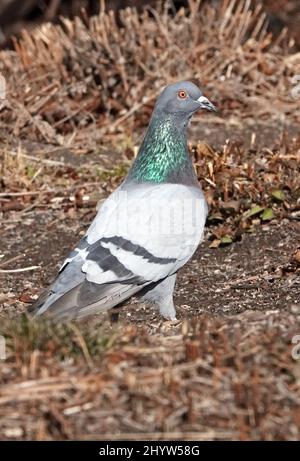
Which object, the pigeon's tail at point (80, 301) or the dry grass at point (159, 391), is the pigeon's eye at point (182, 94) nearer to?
the pigeon's tail at point (80, 301)

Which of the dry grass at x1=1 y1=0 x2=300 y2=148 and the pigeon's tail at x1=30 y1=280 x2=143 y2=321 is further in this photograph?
the dry grass at x1=1 y1=0 x2=300 y2=148

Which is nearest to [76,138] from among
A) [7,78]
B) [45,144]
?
[45,144]

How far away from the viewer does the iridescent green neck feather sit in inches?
217

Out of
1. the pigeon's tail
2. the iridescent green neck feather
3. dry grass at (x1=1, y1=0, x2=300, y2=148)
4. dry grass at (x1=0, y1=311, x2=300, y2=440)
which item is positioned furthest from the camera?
dry grass at (x1=1, y1=0, x2=300, y2=148)

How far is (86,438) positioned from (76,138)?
208 inches

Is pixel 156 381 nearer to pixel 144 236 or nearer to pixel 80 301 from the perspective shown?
pixel 80 301

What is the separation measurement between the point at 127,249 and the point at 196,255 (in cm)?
157

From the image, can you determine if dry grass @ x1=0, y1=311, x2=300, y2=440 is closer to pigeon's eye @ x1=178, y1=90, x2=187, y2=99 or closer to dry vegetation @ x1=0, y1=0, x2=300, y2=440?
dry vegetation @ x1=0, y1=0, x2=300, y2=440

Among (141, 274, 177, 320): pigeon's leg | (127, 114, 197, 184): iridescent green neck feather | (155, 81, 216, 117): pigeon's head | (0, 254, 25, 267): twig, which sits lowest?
(0, 254, 25, 267): twig

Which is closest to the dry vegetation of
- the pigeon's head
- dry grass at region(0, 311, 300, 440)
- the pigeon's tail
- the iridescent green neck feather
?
dry grass at region(0, 311, 300, 440)

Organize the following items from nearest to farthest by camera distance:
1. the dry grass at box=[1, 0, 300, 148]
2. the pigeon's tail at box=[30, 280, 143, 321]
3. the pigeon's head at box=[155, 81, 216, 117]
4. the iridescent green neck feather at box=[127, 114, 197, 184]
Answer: the pigeon's tail at box=[30, 280, 143, 321] → the iridescent green neck feather at box=[127, 114, 197, 184] → the pigeon's head at box=[155, 81, 216, 117] → the dry grass at box=[1, 0, 300, 148]

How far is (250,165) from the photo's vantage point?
7.16m

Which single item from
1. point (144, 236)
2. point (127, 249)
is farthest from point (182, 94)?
point (127, 249)

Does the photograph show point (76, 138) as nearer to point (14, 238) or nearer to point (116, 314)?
point (14, 238)
